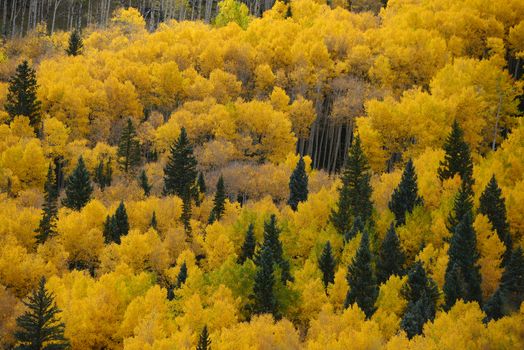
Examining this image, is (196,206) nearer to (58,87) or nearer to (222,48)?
(58,87)

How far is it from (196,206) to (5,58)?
2212 inches

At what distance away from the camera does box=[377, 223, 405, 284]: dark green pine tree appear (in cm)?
6338

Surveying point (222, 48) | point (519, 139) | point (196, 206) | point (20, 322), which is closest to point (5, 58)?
point (222, 48)

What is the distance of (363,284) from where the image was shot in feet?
194

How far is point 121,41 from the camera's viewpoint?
12662 centimetres

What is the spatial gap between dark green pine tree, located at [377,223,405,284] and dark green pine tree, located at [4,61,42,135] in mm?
60701

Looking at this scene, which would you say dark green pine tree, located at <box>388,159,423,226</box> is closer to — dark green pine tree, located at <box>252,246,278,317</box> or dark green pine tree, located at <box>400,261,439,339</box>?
dark green pine tree, located at <box>400,261,439,339</box>

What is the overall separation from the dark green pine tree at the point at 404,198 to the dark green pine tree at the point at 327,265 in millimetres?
11060

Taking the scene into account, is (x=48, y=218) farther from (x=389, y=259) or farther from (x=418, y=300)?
(x=418, y=300)

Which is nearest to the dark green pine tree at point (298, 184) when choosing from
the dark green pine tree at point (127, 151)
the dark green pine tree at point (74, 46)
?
the dark green pine tree at point (127, 151)

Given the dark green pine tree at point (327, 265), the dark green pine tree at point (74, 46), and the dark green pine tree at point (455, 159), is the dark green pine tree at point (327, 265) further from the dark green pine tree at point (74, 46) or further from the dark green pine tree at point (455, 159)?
the dark green pine tree at point (74, 46)

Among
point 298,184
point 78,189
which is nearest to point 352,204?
point 298,184

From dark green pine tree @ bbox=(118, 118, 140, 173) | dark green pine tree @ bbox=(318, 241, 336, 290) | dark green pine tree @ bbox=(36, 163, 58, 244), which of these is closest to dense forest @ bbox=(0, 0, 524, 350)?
dark green pine tree @ bbox=(318, 241, 336, 290)

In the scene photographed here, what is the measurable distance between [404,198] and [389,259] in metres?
11.7
